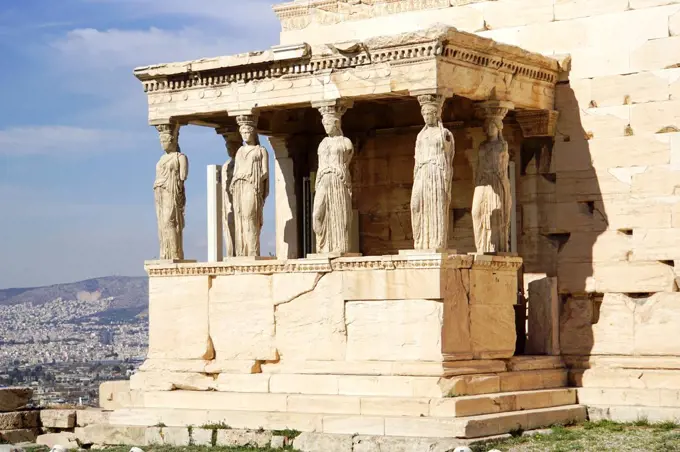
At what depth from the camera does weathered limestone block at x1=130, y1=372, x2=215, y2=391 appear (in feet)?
71.0

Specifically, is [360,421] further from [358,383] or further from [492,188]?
[492,188]

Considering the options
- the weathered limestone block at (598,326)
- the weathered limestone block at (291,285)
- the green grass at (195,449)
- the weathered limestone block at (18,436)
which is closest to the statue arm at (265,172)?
the weathered limestone block at (291,285)

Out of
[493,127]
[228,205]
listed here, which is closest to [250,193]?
[228,205]

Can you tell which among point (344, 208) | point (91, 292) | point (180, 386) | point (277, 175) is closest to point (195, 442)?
point (180, 386)

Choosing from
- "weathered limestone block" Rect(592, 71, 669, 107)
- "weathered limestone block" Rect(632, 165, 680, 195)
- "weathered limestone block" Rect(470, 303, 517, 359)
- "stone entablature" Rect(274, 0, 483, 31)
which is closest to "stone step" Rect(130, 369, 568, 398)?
"weathered limestone block" Rect(470, 303, 517, 359)

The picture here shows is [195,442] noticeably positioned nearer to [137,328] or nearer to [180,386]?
[180,386]

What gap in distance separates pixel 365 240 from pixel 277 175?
158 cm

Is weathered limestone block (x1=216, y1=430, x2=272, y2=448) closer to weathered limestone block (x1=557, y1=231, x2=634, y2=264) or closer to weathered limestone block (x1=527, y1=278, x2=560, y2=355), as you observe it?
weathered limestone block (x1=527, y1=278, x2=560, y2=355)

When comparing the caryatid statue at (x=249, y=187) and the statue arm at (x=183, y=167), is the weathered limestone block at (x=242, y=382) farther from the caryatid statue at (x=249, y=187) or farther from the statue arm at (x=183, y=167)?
the statue arm at (x=183, y=167)

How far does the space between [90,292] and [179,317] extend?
60.8 m

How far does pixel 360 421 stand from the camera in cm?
1969

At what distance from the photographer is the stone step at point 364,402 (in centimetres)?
1962

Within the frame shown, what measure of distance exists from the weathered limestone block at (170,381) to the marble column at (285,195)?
9.52ft

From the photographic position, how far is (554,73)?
22203 millimetres
